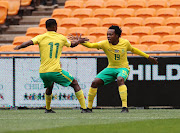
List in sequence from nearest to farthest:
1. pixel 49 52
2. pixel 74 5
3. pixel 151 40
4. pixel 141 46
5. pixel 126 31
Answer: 1. pixel 49 52
2. pixel 141 46
3. pixel 151 40
4. pixel 126 31
5. pixel 74 5

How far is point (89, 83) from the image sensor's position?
1184cm

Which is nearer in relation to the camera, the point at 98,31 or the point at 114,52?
the point at 114,52

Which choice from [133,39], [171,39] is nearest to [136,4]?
[133,39]

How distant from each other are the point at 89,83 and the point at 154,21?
4516mm

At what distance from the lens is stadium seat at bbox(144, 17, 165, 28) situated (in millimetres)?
15414

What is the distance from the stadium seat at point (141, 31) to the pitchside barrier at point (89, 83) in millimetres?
3294

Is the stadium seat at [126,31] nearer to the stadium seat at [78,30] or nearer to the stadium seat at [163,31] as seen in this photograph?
the stadium seat at [163,31]

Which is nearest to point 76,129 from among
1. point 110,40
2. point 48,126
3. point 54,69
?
point 48,126

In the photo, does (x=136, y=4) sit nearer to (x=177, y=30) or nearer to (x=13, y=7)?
(x=177, y=30)

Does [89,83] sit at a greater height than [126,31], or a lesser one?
lesser

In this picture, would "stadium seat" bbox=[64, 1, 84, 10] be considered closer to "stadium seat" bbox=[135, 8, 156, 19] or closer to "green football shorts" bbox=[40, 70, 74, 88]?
"stadium seat" bbox=[135, 8, 156, 19]

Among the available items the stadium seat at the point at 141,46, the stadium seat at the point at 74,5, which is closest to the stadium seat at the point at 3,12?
the stadium seat at the point at 74,5

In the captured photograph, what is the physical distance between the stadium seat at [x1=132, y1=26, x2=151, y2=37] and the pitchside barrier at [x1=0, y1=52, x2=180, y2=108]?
3.29m

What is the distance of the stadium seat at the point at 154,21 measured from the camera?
607 inches
